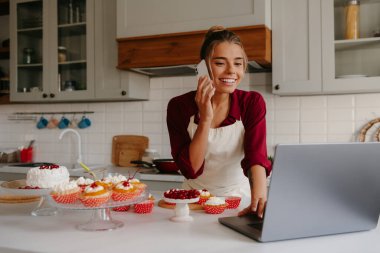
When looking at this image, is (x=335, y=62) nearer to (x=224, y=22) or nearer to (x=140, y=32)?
(x=224, y=22)

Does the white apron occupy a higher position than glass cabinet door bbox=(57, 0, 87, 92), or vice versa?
glass cabinet door bbox=(57, 0, 87, 92)

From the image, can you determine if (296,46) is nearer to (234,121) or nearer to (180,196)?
(234,121)

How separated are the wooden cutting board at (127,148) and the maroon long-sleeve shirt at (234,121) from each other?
157 centimetres

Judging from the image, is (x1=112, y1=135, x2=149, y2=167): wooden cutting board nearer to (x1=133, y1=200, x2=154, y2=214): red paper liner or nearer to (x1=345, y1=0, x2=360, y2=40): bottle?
(x1=345, y1=0, x2=360, y2=40): bottle

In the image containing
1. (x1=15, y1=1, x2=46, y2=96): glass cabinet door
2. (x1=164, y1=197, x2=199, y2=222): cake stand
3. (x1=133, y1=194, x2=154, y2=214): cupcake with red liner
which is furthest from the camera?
(x1=15, y1=1, x2=46, y2=96): glass cabinet door

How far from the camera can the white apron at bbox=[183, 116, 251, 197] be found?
1.80 meters

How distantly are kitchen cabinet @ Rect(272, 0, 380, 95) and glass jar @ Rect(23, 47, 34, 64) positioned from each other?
2065 mm

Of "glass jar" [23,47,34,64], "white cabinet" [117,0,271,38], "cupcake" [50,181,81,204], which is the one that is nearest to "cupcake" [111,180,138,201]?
"cupcake" [50,181,81,204]

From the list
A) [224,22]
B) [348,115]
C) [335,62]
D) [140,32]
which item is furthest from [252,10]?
[348,115]

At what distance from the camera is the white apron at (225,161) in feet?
5.89

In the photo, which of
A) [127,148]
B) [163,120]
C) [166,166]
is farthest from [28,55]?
[166,166]

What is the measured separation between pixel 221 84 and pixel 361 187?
0.74 m

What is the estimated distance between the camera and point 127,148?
3408 mm

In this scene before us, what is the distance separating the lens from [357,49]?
2613 mm
